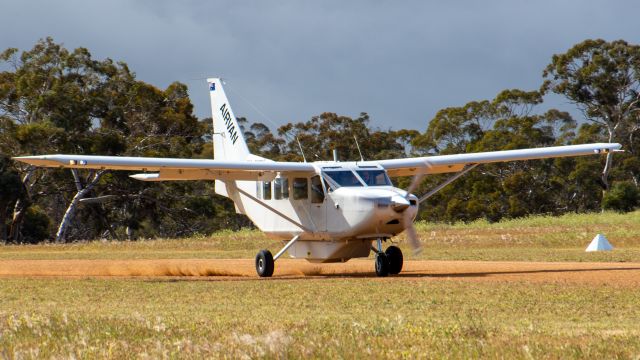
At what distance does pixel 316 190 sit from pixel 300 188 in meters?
0.71

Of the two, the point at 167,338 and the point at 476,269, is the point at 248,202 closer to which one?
the point at 476,269

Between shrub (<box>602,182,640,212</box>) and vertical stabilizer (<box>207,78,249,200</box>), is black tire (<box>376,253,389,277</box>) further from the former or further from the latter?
shrub (<box>602,182,640,212</box>)

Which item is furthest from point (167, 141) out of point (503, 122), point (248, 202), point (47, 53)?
point (248, 202)

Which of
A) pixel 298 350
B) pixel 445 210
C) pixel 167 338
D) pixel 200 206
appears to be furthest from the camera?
pixel 445 210

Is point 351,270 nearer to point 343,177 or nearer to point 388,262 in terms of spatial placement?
point 388,262

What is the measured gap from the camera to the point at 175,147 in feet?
225

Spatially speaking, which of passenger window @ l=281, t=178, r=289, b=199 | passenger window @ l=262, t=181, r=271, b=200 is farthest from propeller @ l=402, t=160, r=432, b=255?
passenger window @ l=262, t=181, r=271, b=200

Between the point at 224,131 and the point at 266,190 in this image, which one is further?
the point at 224,131

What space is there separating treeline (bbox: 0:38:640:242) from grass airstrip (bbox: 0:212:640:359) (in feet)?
105

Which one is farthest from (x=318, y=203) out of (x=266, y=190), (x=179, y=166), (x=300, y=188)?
(x=179, y=166)

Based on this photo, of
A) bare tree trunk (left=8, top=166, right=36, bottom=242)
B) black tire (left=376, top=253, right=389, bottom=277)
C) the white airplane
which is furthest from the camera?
bare tree trunk (left=8, top=166, right=36, bottom=242)

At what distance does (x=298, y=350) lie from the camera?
10023 millimetres

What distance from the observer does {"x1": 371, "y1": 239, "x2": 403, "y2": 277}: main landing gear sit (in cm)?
2575

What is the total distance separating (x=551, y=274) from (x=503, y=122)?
188 feet
